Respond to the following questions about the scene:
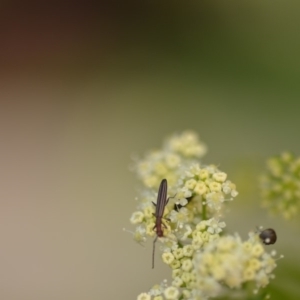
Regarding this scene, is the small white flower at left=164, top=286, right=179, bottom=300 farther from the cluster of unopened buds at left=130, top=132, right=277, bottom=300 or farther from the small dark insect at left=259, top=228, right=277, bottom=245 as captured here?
the small dark insect at left=259, top=228, right=277, bottom=245

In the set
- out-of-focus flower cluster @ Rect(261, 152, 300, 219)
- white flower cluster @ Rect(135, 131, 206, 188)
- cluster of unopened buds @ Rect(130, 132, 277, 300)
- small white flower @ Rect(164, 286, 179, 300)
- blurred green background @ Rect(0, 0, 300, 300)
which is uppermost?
blurred green background @ Rect(0, 0, 300, 300)

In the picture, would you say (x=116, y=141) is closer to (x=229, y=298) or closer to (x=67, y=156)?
(x=67, y=156)

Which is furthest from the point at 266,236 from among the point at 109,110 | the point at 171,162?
the point at 109,110

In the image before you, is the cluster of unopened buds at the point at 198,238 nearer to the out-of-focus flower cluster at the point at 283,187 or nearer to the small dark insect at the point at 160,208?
the small dark insect at the point at 160,208

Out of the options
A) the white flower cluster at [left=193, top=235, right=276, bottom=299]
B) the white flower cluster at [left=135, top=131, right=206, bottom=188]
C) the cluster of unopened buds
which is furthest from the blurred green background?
the white flower cluster at [left=193, top=235, right=276, bottom=299]

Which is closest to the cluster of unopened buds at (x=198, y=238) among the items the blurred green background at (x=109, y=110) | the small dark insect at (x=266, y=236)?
the small dark insect at (x=266, y=236)

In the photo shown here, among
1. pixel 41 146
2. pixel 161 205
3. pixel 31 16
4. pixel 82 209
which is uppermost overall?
pixel 31 16

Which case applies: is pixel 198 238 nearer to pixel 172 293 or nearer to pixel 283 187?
pixel 172 293

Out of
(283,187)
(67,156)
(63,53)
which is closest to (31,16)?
(63,53)
